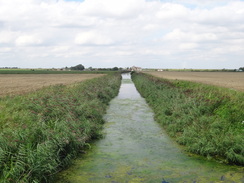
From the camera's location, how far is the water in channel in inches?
290

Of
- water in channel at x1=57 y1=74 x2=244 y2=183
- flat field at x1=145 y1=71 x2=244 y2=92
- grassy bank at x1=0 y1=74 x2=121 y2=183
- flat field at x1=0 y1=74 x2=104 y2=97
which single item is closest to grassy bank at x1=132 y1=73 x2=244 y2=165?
water in channel at x1=57 y1=74 x2=244 y2=183

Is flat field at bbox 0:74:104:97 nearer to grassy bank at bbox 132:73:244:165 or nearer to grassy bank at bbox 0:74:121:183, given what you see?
grassy bank at bbox 0:74:121:183

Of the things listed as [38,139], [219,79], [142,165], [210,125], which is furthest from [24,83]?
[219,79]

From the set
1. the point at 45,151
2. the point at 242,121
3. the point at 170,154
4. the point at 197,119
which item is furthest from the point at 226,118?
the point at 45,151

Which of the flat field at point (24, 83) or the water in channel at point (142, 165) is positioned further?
the flat field at point (24, 83)

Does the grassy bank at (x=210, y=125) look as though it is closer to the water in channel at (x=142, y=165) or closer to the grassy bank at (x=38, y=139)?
the water in channel at (x=142, y=165)

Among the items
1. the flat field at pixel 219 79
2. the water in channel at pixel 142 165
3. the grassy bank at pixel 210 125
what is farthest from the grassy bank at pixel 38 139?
the flat field at pixel 219 79

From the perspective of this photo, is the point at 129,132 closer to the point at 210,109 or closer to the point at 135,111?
the point at 210,109

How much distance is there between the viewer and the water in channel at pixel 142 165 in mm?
7363

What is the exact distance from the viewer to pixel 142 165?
27.3 feet

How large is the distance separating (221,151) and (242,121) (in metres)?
2.32

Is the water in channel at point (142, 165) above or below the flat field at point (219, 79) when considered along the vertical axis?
below

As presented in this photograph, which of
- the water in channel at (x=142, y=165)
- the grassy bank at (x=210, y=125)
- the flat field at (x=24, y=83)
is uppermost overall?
the flat field at (x=24, y=83)

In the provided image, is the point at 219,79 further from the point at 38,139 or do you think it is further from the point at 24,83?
the point at 38,139
